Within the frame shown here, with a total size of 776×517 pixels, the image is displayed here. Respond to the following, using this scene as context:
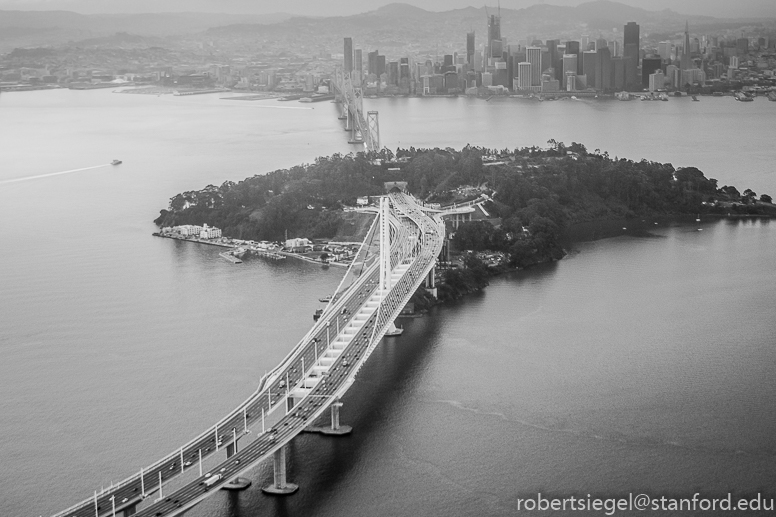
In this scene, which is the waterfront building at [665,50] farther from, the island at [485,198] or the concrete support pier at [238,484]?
the concrete support pier at [238,484]

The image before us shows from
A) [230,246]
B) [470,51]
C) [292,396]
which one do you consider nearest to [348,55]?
[470,51]

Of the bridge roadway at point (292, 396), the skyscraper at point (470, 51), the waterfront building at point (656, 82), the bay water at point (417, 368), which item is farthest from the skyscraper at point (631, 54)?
the bridge roadway at point (292, 396)

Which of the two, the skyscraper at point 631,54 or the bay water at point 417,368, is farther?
the skyscraper at point 631,54

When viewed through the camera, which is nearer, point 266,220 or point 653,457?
point 653,457

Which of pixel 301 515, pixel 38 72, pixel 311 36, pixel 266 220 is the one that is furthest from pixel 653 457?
pixel 311 36

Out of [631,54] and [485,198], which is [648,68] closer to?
[631,54]

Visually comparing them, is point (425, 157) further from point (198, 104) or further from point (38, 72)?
point (38, 72)
